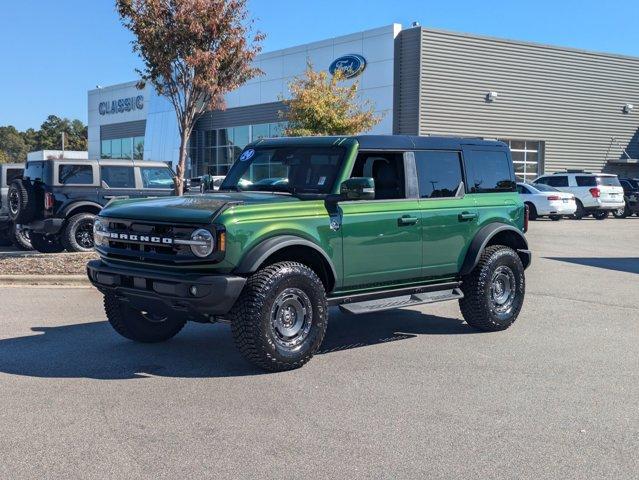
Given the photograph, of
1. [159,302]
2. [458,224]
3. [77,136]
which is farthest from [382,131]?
[77,136]

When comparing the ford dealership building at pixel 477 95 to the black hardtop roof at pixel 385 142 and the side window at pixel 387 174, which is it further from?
the side window at pixel 387 174

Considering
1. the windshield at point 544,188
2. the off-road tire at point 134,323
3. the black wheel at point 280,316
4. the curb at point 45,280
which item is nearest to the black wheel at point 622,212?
the windshield at point 544,188

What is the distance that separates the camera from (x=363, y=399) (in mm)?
5555

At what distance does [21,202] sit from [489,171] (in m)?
8.31

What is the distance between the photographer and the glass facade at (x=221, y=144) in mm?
39594

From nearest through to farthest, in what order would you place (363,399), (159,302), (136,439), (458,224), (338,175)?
(136,439)
(363,399)
(159,302)
(338,175)
(458,224)

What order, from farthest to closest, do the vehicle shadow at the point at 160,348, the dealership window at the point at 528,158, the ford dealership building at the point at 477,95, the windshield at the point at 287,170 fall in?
1. the dealership window at the point at 528,158
2. the ford dealership building at the point at 477,95
3. the windshield at the point at 287,170
4. the vehicle shadow at the point at 160,348

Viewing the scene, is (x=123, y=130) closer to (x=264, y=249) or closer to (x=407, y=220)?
(x=407, y=220)

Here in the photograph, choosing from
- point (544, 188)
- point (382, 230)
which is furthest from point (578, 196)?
point (382, 230)

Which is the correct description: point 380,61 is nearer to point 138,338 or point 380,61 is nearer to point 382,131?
point 382,131

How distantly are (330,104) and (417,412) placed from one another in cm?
2294

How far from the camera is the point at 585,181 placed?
28312 mm

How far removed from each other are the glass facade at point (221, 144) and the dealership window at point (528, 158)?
11.9m

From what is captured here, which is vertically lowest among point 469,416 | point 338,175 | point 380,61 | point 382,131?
point 469,416
